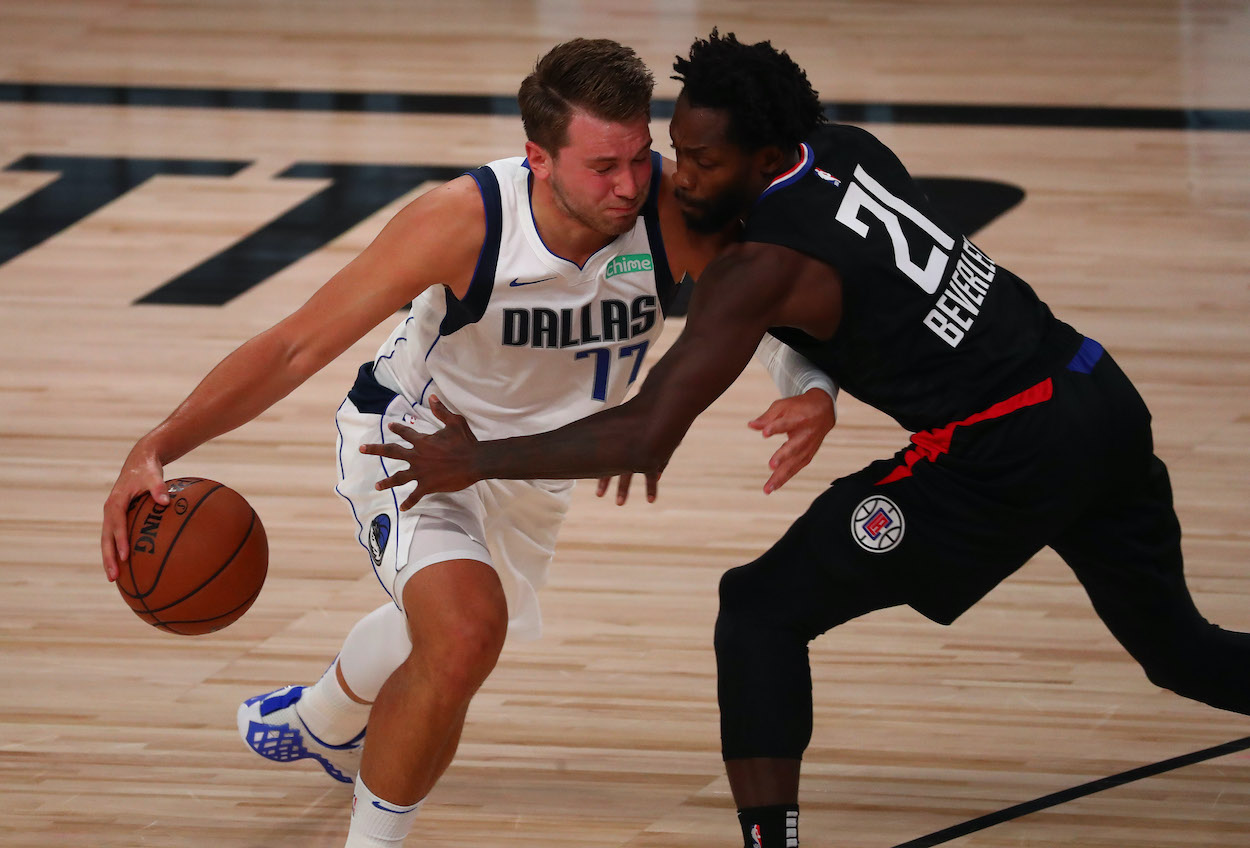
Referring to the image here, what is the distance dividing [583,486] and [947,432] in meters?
2.06

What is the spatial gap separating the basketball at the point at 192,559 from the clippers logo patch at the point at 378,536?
0.71ft

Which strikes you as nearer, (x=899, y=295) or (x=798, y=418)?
(x=899, y=295)

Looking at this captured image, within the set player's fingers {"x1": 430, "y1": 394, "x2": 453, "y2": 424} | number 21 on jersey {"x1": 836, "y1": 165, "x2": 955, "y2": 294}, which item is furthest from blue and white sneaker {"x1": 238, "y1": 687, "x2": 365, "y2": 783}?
number 21 on jersey {"x1": 836, "y1": 165, "x2": 955, "y2": 294}

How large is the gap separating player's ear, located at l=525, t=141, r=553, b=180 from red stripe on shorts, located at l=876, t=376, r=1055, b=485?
0.76 meters

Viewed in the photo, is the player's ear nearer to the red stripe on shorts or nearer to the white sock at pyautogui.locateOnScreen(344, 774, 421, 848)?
the red stripe on shorts

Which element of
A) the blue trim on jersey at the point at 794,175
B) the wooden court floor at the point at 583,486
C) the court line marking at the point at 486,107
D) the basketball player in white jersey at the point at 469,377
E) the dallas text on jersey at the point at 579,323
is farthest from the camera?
the court line marking at the point at 486,107

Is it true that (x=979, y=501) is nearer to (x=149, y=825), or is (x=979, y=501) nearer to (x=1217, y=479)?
(x=149, y=825)

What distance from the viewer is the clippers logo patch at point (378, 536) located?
2734 mm

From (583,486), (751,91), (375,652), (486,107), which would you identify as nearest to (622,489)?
(375,652)

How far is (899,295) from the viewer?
2445 mm

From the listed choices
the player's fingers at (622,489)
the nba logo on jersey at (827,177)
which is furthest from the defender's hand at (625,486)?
the nba logo on jersey at (827,177)

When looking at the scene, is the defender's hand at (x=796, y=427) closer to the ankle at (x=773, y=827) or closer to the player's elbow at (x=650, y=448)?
the player's elbow at (x=650, y=448)

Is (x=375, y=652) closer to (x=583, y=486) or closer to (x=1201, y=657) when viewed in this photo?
(x=1201, y=657)

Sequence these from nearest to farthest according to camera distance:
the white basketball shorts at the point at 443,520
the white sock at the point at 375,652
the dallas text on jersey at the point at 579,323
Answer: the white basketball shorts at the point at 443,520 < the dallas text on jersey at the point at 579,323 < the white sock at the point at 375,652
